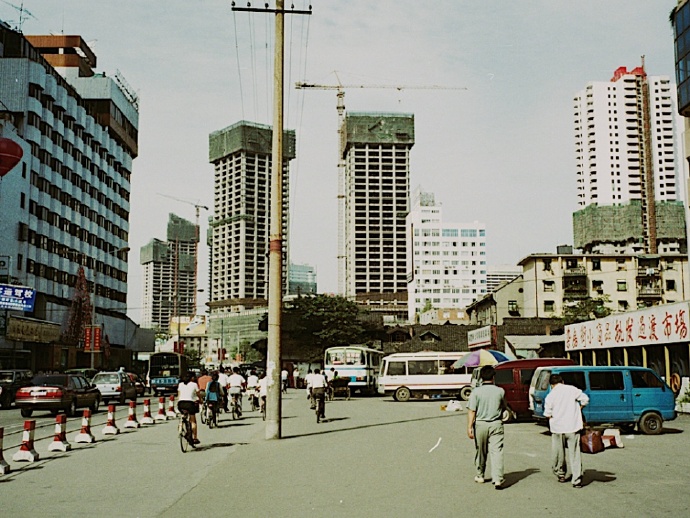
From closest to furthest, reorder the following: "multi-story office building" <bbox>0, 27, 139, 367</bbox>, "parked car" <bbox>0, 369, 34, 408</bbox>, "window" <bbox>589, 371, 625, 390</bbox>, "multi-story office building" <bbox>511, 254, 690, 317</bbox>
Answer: "window" <bbox>589, 371, 625, 390</bbox>
"parked car" <bbox>0, 369, 34, 408</bbox>
"multi-story office building" <bbox>0, 27, 139, 367</bbox>
"multi-story office building" <bbox>511, 254, 690, 317</bbox>

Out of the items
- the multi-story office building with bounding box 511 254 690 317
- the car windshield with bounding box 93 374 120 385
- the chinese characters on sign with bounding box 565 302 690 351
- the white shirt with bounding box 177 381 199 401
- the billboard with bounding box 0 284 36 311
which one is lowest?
the car windshield with bounding box 93 374 120 385

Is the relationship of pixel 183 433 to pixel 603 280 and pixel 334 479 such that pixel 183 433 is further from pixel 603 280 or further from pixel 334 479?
pixel 603 280

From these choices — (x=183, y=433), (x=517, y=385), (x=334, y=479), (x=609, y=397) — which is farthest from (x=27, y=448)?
(x=517, y=385)

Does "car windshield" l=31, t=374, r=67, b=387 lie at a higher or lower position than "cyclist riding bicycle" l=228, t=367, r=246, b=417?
higher

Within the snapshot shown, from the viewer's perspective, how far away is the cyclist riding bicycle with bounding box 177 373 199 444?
635 inches

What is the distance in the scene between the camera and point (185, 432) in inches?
629

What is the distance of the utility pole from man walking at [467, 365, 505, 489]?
7.88m

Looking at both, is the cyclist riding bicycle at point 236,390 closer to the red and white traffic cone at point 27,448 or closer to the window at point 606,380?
the red and white traffic cone at point 27,448

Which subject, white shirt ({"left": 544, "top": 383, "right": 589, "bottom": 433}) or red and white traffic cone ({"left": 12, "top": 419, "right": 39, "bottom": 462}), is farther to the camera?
red and white traffic cone ({"left": 12, "top": 419, "right": 39, "bottom": 462})

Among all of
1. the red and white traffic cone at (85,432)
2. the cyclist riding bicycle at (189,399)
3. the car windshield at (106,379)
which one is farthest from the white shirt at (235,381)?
the car windshield at (106,379)

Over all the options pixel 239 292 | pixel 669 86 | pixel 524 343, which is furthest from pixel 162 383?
pixel 669 86

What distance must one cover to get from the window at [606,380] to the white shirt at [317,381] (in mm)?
8918

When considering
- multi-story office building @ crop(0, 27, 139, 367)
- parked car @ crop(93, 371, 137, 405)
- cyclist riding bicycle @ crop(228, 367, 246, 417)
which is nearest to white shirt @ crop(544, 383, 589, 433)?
cyclist riding bicycle @ crop(228, 367, 246, 417)

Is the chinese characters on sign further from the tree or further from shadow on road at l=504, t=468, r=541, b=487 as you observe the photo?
the tree
